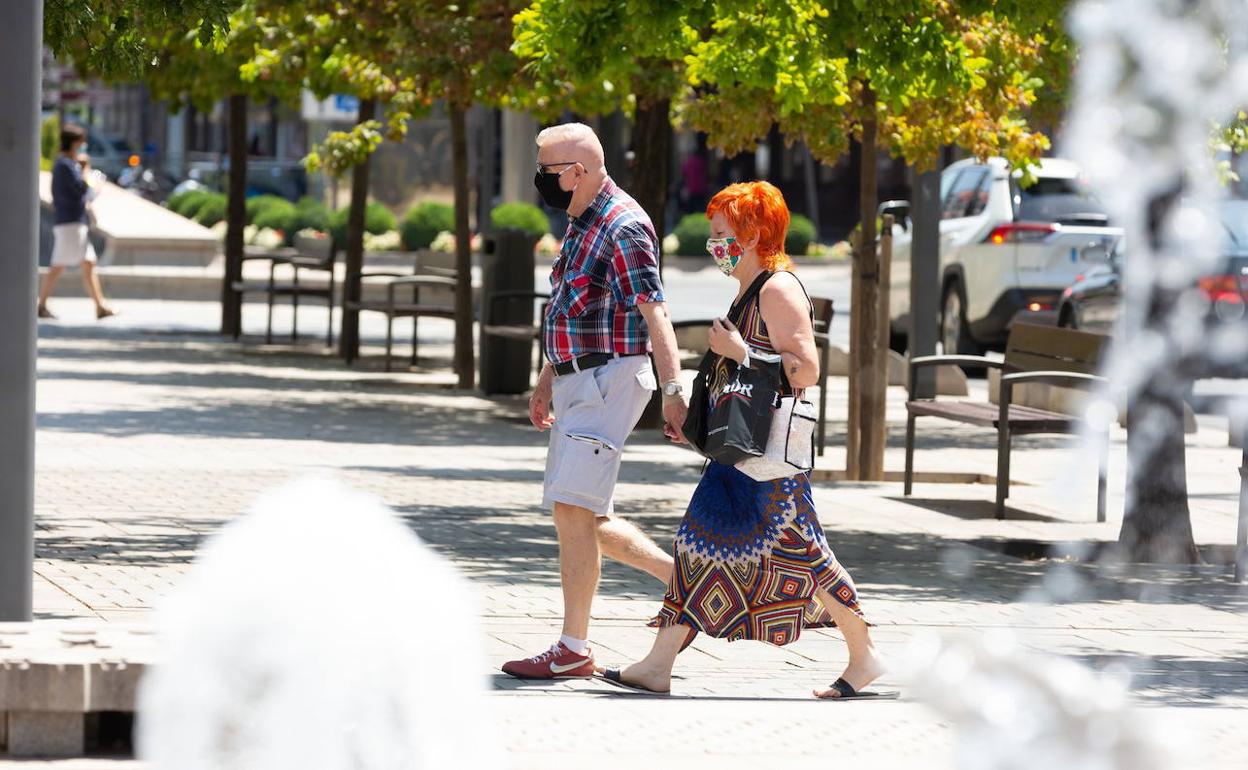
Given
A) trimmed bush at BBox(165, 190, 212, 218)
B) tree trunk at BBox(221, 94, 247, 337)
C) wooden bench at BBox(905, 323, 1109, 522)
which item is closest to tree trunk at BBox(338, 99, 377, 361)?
tree trunk at BBox(221, 94, 247, 337)

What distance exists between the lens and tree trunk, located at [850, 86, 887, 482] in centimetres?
1375

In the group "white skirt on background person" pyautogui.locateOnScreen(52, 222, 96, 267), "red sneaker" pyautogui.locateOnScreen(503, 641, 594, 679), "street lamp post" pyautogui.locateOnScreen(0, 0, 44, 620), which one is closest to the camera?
"street lamp post" pyautogui.locateOnScreen(0, 0, 44, 620)

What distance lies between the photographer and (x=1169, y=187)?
10.7 metres

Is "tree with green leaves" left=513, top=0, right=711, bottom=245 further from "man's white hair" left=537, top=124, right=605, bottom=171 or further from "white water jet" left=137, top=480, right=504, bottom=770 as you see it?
"white water jet" left=137, top=480, right=504, bottom=770

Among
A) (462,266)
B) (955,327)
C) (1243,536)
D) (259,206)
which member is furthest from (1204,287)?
(259,206)

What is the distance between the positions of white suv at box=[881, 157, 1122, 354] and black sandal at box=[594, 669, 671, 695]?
13.7 m

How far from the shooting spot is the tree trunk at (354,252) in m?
21.2

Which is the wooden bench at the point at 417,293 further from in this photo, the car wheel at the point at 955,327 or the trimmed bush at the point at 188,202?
the trimmed bush at the point at 188,202

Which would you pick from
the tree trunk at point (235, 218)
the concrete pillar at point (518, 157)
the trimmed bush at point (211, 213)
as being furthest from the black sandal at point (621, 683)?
the concrete pillar at point (518, 157)

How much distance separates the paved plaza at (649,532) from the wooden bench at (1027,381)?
0.27m

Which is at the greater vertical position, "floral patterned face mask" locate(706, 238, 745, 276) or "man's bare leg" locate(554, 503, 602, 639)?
"floral patterned face mask" locate(706, 238, 745, 276)

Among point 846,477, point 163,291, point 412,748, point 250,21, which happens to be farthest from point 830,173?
point 412,748

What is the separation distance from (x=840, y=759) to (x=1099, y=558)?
517cm

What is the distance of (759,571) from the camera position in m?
7.54
